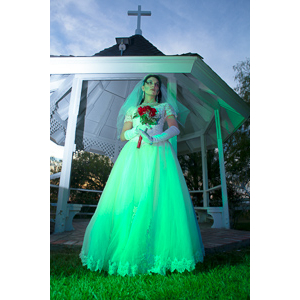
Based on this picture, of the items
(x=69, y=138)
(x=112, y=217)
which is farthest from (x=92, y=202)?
(x=112, y=217)

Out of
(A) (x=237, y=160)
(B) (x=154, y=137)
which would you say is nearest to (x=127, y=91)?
(A) (x=237, y=160)

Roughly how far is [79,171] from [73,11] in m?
1.95

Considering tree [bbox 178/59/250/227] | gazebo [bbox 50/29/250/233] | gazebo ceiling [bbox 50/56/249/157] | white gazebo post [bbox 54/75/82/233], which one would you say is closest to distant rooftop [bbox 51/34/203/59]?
gazebo [bbox 50/29/250/233]

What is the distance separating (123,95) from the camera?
3766 mm

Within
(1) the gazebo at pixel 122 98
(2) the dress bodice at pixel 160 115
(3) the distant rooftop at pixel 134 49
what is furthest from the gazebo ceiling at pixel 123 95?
(2) the dress bodice at pixel 160 115

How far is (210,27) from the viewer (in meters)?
1.91

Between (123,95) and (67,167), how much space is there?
170 centimetres

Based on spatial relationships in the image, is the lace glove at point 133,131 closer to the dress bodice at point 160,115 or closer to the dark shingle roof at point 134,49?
the dress bodice at point 160,115

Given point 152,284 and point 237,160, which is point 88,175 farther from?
point 152,284

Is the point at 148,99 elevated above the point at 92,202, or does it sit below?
above

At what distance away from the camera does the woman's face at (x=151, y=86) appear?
1831 millimetres
